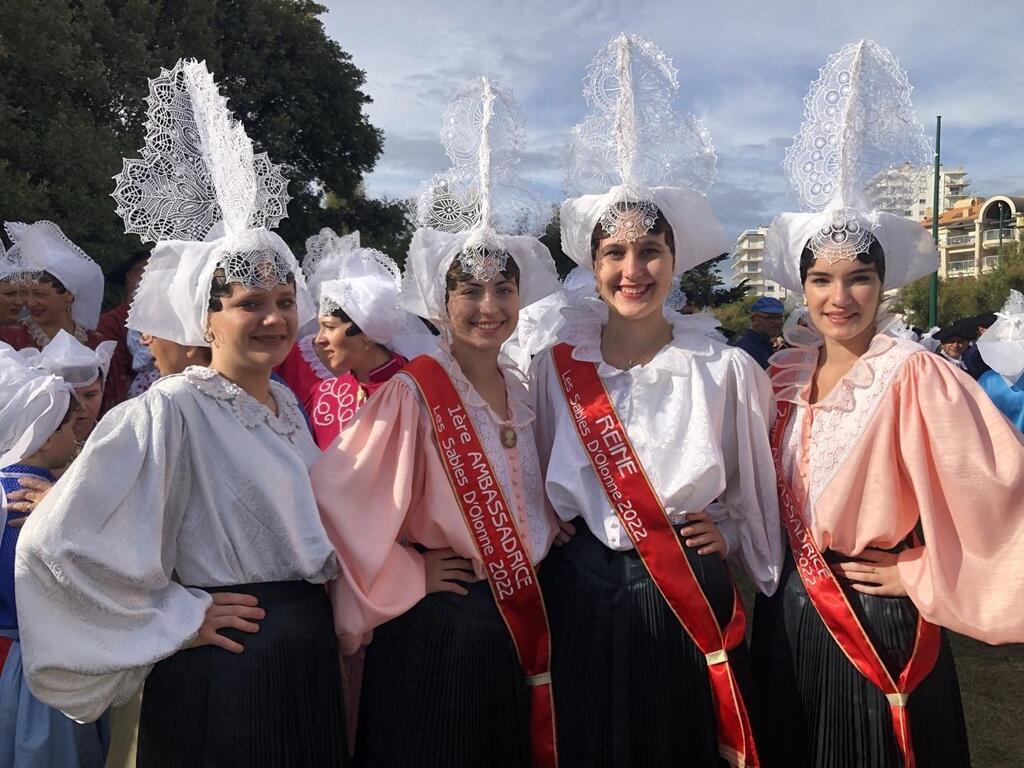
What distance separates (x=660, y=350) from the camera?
8.82 feet

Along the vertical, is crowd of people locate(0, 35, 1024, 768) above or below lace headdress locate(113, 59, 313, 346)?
below

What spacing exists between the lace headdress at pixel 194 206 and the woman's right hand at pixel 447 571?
0.94 metres

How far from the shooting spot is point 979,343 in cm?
532

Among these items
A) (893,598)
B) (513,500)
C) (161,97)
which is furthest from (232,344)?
(893,598)

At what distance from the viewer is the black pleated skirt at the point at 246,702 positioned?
202cm

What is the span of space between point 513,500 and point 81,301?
3179 mm

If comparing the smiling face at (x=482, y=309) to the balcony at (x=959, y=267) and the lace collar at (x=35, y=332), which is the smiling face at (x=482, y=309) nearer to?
the lace collar at (x=35, y=332)

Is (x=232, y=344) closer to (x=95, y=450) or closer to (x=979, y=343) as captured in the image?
(x=95, y=450)

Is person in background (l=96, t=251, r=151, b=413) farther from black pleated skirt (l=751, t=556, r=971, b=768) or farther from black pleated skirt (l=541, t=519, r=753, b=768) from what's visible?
black pleated skirt (l=751, t=556, r=971, b=768)

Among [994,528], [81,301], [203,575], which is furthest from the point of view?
[81,301]

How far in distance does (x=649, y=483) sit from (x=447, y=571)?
0.67 metres

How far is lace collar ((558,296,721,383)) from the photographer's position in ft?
8.51

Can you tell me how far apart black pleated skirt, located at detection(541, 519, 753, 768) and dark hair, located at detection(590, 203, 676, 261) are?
103 cm

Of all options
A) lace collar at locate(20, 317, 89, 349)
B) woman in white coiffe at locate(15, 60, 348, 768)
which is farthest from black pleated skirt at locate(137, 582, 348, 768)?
lace collar at locate(20, 317, 89, 349)
